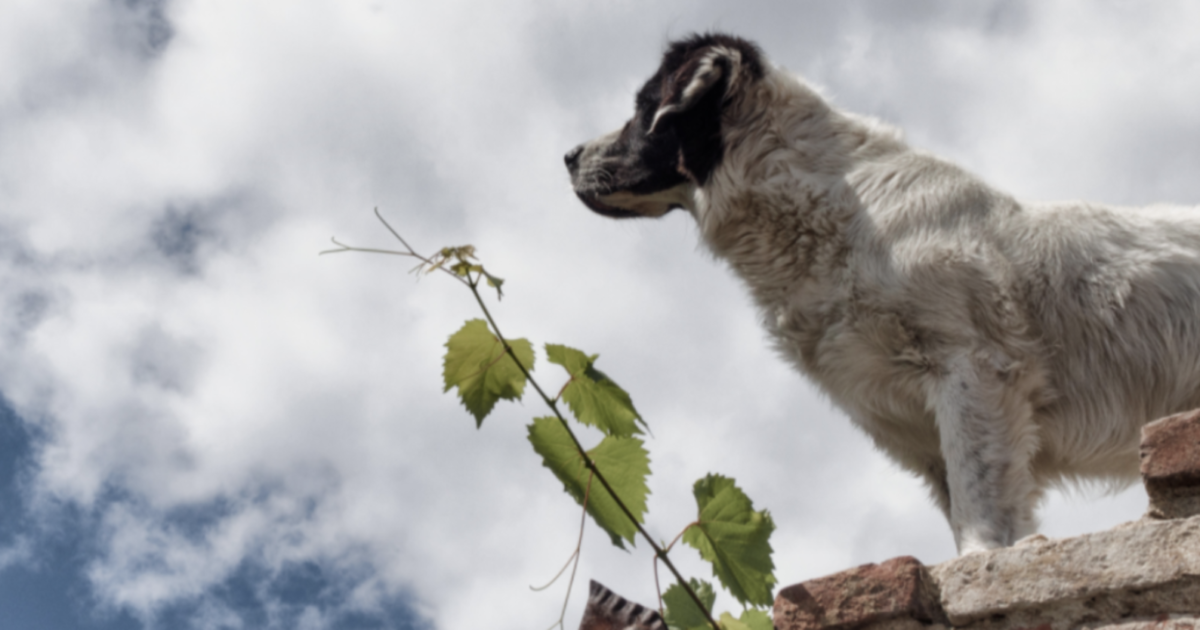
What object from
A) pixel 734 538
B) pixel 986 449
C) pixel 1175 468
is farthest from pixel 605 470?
pixel 986 449

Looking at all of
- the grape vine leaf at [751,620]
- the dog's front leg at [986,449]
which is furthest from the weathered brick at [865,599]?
the dog's front leg at [986,449]

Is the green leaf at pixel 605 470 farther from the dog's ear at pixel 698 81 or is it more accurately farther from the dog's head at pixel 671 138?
the dog's ear at pixel 698 81

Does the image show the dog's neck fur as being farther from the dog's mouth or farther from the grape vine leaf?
the grape vine leaf

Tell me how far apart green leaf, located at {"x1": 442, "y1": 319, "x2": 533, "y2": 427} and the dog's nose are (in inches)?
121

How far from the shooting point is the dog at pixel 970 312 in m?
2.94

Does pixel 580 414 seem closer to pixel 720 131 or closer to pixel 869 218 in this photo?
pixel 869 218

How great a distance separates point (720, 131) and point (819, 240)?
2.53 ft

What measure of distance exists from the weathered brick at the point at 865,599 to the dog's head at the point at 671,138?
2.11 meters

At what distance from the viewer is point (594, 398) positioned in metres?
1.44

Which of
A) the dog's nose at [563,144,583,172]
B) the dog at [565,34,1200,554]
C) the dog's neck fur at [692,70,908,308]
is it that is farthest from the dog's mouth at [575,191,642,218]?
the dog at [565,34,1200,554]

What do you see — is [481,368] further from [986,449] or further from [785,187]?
[785,187]

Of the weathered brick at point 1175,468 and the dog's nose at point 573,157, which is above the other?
the dog's nose at point 573,157

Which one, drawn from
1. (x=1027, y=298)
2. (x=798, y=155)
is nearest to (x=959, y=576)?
(x=1027, y=298)

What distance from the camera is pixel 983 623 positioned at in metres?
1.96
